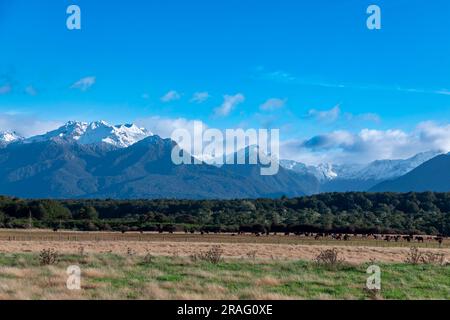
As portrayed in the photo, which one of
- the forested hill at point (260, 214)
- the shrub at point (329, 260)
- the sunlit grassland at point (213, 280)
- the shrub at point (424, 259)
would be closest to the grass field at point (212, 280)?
the sunlit grassland at point (213, 280)

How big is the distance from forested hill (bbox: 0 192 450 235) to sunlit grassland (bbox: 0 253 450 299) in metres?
85.8

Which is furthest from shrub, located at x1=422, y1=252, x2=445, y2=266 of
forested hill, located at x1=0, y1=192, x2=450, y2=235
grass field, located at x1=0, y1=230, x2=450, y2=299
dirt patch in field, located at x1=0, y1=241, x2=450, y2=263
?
forested hill, located at x1=0, y1=192, x2=450, y2=235

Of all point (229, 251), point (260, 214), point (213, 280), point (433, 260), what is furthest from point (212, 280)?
point (260, 214)

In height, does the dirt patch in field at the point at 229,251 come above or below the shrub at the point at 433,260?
below

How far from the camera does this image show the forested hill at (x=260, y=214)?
120 meters

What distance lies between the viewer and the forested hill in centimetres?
11975

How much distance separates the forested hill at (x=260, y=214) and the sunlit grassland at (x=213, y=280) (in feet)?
282

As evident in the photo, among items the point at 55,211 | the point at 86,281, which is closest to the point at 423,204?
the point at 55,211

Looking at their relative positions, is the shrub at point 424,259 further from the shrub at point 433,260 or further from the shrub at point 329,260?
the shrub at point 329,260

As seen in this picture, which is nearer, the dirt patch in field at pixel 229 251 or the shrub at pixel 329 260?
the shrub at pixel 329 260

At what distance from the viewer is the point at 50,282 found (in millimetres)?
21328

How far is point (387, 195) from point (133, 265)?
519 ft

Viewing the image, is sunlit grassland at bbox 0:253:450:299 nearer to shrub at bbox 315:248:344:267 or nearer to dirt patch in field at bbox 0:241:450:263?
shrub at bbox 315:248:344:267

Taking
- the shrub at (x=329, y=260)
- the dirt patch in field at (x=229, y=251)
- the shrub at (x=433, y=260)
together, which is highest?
the shrub at (x=329, y=260)
